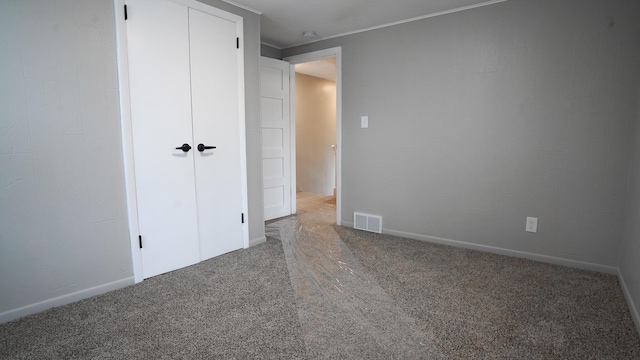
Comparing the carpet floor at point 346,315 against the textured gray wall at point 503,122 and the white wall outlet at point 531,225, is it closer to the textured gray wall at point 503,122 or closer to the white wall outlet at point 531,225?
the white wall outlet at point 531,225

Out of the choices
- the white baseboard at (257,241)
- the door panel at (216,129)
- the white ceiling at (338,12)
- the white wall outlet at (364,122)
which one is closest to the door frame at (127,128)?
the door panel at (216,129)

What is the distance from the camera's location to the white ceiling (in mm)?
2926

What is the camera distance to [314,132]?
22.1ft

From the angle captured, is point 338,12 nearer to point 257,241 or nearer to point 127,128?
point 127,128

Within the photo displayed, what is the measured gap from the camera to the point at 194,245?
2.86 meters

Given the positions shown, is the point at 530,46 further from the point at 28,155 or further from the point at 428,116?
the point at 28,155

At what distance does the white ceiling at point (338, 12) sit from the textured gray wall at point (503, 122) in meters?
0.12

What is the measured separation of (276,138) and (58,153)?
8.31 ft

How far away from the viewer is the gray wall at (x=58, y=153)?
6.33 feet

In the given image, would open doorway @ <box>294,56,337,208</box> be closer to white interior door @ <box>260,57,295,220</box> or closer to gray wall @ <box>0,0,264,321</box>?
white interior door @ <box>260,57,295,220</box>

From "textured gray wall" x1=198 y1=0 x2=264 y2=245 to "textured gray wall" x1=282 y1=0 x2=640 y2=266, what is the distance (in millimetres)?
1106

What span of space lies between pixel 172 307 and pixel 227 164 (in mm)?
1307

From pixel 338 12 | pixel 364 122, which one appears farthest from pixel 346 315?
pixel 338 12

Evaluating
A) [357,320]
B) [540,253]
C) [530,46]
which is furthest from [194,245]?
[530,46]
